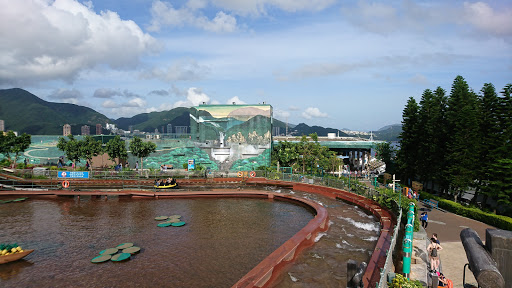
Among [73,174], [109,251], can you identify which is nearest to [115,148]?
[73,174]

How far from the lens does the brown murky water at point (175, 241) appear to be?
12.6 metres

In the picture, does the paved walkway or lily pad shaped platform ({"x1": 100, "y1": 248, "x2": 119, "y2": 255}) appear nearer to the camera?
the paved walkway

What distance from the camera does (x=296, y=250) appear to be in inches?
568

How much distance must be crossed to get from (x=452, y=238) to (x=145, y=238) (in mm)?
17064

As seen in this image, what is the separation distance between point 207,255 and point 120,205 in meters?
14.4

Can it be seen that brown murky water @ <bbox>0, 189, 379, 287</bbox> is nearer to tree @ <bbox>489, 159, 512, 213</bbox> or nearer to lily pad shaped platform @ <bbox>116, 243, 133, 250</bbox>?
lily pad shaped platform @ <bbox>116, 243, 133, 250</bbox>

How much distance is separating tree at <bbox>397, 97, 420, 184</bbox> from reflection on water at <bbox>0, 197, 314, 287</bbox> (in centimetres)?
2008

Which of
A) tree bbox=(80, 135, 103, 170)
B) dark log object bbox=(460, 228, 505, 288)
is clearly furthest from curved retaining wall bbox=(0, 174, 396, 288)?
dark log object bbox=(460, 228, 505, 288)

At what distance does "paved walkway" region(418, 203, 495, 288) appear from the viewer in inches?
515

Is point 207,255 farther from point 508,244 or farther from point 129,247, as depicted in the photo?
point 508,244

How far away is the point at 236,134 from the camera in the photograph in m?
47.6

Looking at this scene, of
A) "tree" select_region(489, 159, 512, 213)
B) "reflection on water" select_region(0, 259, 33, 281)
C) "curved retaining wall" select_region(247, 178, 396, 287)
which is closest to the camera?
"curved retaining wall" select_region(247, 178, 396, 287)

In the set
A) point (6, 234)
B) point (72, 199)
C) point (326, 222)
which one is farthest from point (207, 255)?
point (72, 199)

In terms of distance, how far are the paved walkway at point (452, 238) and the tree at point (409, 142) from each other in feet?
37.6
